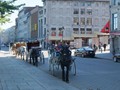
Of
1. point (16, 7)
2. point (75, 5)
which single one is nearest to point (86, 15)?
point (75, 5)

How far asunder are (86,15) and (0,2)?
104m

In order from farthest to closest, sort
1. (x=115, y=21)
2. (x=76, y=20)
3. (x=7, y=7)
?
(x=76, y=20) < (x=115, y=21) < (x=7, y=7)

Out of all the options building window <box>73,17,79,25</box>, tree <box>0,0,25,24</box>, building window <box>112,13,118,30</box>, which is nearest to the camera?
tree <box>0,0,25,24</box>

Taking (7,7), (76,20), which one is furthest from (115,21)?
(76,20)

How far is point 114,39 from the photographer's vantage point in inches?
2511

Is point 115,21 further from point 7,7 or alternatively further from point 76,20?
point 76,20

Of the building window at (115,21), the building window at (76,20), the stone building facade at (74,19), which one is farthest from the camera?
the building window at (76,20)

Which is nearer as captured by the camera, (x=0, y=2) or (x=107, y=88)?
(x=107, y=88)

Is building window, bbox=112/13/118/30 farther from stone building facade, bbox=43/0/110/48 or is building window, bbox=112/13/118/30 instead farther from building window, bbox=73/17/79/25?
building window, bbox=73/17/79/25

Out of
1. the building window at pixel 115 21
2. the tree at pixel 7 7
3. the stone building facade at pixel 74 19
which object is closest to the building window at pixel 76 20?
the stone building facade at pixel 74 19

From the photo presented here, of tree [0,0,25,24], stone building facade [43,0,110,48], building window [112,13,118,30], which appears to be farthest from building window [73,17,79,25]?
tree [0,0,25,24]

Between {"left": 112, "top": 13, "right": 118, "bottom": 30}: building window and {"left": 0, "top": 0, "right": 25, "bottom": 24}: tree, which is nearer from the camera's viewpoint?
{"left": 0, "top": 0, "right": 25, "bottom": 24}: tree

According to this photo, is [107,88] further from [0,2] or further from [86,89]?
[0,2]

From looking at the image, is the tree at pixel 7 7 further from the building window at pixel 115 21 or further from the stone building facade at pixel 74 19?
the stone building facade at pixel 74 19
